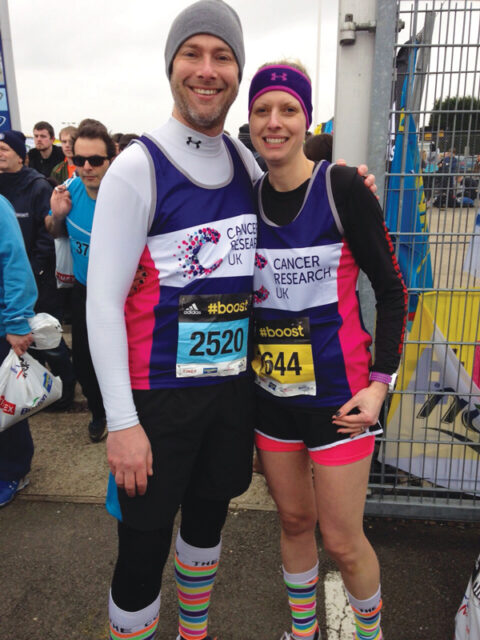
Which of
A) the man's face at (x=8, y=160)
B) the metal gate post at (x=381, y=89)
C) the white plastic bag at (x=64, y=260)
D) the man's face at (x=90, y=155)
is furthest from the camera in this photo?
the man's face at (x=8, y=160)

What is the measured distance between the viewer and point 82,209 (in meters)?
3.37

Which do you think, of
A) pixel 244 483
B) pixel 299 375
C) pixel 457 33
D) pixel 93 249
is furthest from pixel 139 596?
pixel 457 33

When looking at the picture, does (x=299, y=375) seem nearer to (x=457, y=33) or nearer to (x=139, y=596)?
(x=139, y=596)

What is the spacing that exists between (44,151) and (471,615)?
6971mm

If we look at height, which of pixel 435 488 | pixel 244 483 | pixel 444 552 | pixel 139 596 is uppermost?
pixel 244 483

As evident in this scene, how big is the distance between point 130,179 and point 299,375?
2.57ft

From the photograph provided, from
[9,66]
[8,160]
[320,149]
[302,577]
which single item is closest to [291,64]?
[302,577]

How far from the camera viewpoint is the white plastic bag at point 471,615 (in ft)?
6.11

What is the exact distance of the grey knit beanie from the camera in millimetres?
1622

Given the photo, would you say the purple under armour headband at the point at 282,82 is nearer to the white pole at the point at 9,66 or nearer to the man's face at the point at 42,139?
the white pole at the point at 9,66

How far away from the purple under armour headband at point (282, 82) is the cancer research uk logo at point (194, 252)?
0.49 meters

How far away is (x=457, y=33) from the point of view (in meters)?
2.33

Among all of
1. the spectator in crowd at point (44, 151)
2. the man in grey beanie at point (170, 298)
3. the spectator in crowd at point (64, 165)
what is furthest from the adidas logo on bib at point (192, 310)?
the spectator in crowd at point (44, 151)

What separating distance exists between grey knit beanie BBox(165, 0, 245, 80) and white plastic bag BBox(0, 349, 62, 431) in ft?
6.32
